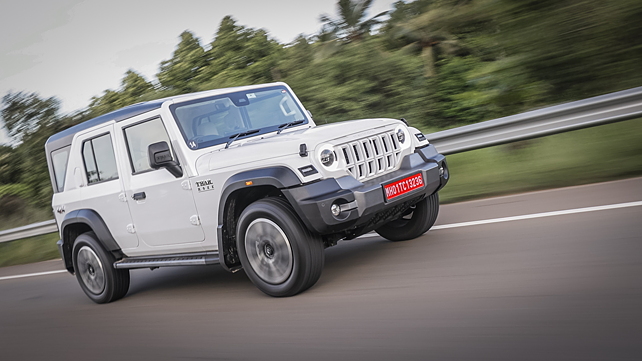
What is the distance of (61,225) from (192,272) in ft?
4.90

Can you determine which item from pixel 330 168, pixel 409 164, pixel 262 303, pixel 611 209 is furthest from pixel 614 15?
pixel 262 303

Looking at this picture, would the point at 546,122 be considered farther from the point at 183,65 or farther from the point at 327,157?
the point at 183,65

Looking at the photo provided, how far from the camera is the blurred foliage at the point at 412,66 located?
7504 millimetres

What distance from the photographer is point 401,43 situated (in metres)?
18.5

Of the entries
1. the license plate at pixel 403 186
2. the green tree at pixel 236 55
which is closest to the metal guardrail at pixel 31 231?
the green tree at pixel 236 55

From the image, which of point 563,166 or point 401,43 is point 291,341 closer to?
point 563,166

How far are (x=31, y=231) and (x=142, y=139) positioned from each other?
6697mm

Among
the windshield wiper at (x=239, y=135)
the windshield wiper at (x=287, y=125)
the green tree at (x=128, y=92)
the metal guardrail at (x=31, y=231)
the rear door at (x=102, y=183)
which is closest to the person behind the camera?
the windshield wiper at (x=239, y=135)

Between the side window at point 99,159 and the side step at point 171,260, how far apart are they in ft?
2.71

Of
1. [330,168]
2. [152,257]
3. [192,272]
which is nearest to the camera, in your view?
[330,168]

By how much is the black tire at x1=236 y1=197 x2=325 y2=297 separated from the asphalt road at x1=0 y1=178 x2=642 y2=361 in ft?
0.49

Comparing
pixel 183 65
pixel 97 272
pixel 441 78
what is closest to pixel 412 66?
pixel 441 78

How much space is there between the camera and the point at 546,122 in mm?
6633

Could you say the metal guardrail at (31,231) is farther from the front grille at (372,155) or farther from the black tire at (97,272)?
the front grille at (372,155)
